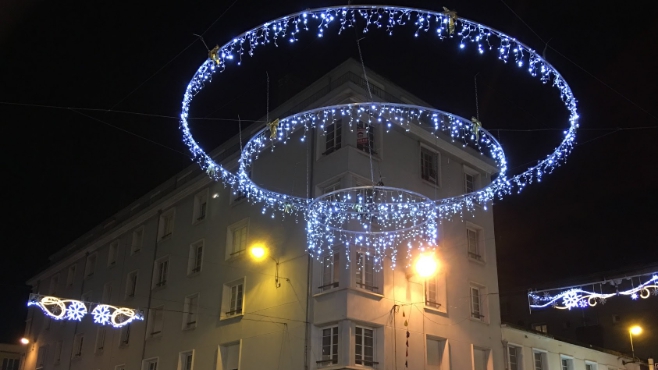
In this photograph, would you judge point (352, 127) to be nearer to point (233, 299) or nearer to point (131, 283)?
point (233, 299)

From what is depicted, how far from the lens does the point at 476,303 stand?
24.8 m

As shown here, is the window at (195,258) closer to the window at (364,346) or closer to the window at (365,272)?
the window at (365,272)

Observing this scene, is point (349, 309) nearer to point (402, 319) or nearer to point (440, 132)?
point (402, 319)

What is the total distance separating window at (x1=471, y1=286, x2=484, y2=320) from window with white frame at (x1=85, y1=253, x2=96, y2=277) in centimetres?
2387

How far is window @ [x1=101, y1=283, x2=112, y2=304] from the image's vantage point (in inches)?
1345

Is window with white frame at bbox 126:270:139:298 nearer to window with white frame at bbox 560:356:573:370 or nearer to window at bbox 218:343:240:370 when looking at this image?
window at bbox 218:343:240:370

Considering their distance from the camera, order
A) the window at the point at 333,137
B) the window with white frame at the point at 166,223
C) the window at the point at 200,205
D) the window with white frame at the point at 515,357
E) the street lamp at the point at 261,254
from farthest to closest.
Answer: the window with white frame at the point at 166,223, the window at the point at 200,205, the window with white frame at the point at 515,357, the street lamp at the point at 261,254, the window at the point at 333,137

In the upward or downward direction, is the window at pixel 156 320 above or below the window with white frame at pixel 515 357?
above

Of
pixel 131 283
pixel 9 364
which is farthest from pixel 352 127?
pixel 9 364

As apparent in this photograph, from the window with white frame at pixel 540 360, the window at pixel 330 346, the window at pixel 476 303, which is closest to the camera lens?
the window at pixel 330 346

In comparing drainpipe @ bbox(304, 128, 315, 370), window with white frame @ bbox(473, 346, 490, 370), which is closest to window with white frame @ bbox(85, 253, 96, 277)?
drainpipe @ bbox(304, 128, 315, 370)

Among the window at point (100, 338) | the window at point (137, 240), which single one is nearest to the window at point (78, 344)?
the window at point (100, 338)

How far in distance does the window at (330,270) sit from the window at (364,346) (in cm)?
169

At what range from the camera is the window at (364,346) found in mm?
19391
